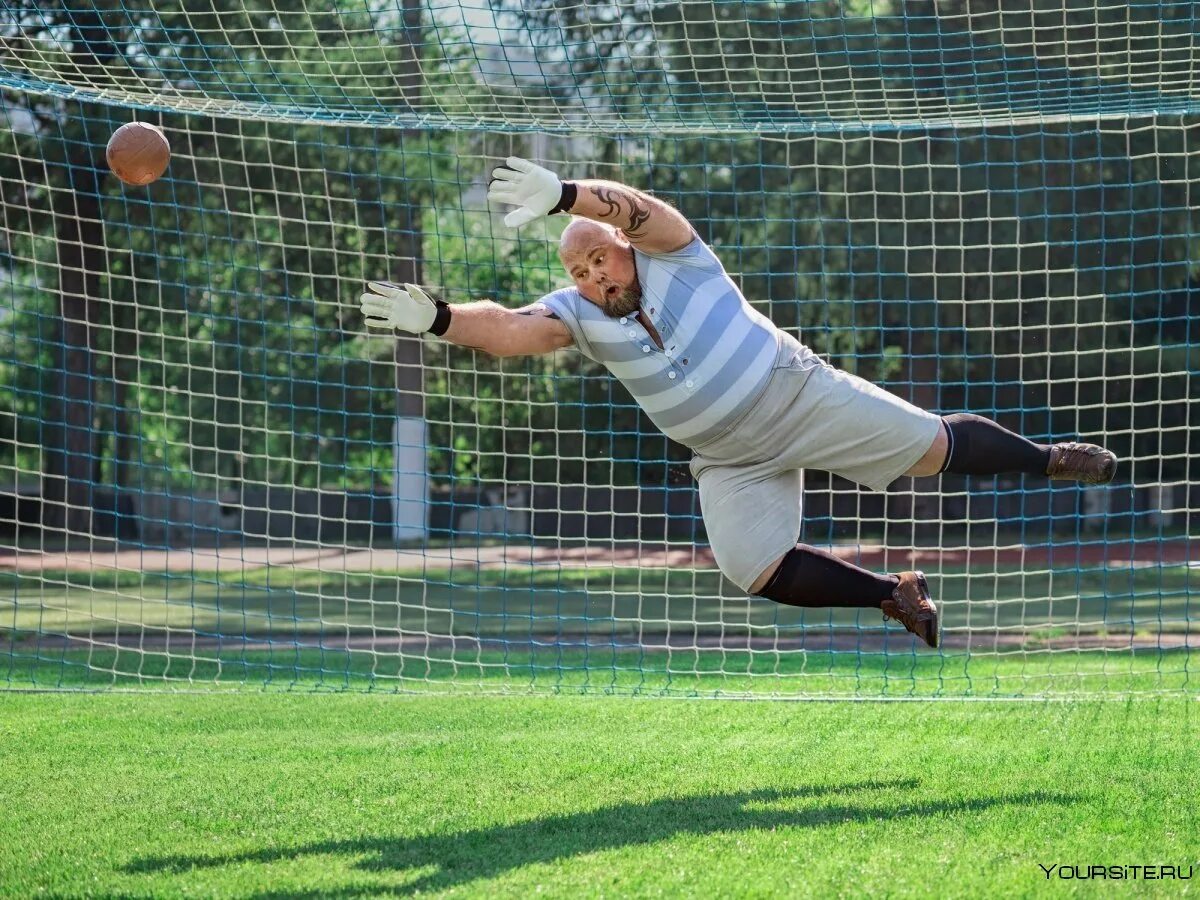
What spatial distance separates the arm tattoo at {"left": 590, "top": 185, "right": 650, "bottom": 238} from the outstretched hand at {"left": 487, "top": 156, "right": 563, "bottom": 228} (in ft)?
0.49

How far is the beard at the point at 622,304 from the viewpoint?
4926 mm

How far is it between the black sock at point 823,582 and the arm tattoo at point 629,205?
49.8 inches

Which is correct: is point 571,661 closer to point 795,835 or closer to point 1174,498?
point 795,835

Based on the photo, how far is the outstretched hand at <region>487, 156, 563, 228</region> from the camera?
4.49 metres

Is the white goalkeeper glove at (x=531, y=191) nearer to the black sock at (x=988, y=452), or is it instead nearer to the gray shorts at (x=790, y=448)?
the gray shorts at (x=790, y=448)

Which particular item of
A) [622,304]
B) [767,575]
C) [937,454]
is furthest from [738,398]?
[937,454]

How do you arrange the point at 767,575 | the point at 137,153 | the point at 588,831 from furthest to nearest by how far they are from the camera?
the point at 137,153, the point at 767,575, the point at 588,831

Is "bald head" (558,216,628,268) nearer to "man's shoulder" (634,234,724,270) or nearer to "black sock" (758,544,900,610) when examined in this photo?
"man's shoulder" (634,234,724,270)

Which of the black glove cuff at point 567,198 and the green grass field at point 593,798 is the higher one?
the black glove cuff at point 567,198

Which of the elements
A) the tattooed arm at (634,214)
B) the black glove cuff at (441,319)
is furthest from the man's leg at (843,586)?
the black glove cuff at (441,319)

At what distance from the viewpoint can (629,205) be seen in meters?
4.64

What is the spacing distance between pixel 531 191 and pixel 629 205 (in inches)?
13.4

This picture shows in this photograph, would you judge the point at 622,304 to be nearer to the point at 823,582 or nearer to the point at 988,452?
the point at 823,582

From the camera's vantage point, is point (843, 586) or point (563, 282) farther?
point (563, 282)
